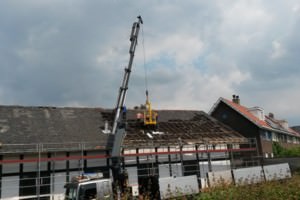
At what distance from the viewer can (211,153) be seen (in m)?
26.2

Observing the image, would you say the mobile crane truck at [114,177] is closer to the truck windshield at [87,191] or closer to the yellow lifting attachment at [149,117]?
the truck windshield at [87,191]

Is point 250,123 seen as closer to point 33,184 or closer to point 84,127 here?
point 84,127

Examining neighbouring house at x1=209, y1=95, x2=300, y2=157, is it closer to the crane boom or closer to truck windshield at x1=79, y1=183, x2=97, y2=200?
the crane boom

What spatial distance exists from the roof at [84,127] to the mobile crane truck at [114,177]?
198 cm

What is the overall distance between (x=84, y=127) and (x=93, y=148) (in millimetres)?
3089

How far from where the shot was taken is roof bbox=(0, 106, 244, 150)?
20031mm

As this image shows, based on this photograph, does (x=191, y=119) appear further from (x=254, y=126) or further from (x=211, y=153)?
(x=254, y=126)

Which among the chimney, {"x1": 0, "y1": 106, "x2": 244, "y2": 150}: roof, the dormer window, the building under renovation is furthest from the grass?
the chimney

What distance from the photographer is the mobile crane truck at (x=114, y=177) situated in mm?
12695

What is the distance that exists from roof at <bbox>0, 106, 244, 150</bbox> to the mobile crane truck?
1.98m

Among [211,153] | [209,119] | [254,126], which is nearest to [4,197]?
[211,153]

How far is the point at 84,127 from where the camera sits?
74.7 ft

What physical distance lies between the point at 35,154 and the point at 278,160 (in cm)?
1970

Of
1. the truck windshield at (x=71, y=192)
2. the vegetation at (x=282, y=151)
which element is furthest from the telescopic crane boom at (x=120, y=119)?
the vegetation at (x=282, y=151)
